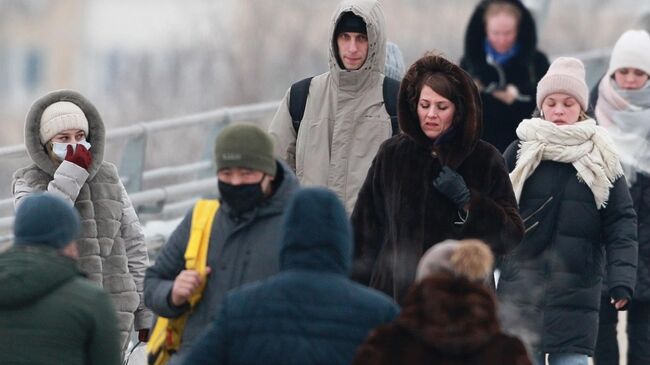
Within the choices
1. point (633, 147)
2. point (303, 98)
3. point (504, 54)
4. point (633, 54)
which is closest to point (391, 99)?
point (303, 98)

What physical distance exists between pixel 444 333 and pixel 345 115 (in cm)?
391

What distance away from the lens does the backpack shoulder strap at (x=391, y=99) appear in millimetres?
11219

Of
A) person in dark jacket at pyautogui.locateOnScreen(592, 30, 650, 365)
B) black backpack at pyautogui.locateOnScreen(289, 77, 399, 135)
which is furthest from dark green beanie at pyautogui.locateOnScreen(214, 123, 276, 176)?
person in dark jacket at pyautogui.locateOnScreen(592, 30, 650, 365)

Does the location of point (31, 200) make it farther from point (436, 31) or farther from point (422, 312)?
point (436, 31)

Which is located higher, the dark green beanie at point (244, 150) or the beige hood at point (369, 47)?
the beige hood at point (369, 47)

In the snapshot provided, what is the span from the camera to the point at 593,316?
11.1 m

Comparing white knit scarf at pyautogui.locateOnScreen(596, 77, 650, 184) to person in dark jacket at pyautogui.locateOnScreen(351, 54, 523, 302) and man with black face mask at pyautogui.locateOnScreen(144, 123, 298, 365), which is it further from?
man with black face mask at pyautogui.locateOnScreen(144, 123, 298, 365)

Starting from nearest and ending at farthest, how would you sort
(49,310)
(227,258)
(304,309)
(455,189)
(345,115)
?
(304,309)
(49,310)
(227,258)
(455,189)
(345,115)

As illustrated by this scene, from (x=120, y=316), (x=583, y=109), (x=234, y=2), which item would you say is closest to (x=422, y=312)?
(x=120, y=316)

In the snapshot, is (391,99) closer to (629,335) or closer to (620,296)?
(620,296)

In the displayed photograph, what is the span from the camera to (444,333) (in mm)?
7453

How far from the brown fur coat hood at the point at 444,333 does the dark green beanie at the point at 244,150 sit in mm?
1425

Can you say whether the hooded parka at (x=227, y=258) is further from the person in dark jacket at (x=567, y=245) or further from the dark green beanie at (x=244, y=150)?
the person in dark jacket at (x=567, y=245)

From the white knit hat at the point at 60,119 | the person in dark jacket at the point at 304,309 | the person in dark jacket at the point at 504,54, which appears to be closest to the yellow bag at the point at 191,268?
the person in dark jacket at the point at 304,309
